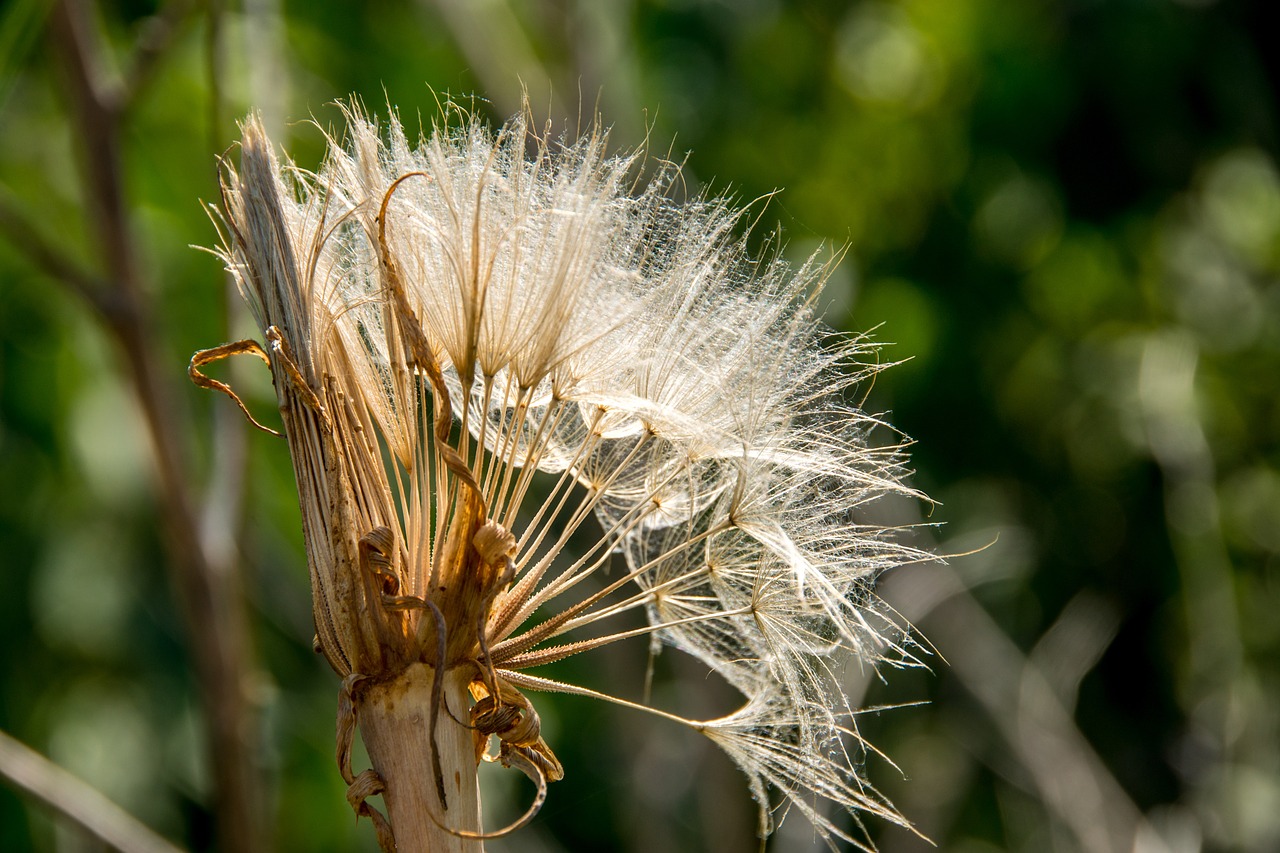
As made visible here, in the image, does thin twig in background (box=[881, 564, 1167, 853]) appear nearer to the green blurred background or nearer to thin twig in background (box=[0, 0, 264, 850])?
the green blurred background

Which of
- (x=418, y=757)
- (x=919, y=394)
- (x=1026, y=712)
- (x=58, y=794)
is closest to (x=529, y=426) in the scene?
(x=418, y=757)

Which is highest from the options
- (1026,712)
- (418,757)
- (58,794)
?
(418,757)

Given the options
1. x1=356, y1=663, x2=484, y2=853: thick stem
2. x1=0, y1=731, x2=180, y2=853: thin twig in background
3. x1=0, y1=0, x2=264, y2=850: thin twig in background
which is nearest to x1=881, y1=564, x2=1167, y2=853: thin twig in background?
x1=0, y1=0, x2=264, y2=850: thin twig in background

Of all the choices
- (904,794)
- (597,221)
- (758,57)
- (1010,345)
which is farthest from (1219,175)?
(597,221)

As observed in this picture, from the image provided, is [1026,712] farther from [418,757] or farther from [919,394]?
[418,757]

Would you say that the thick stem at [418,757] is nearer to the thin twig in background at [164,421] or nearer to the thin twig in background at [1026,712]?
the thin twig in background at [164,421]

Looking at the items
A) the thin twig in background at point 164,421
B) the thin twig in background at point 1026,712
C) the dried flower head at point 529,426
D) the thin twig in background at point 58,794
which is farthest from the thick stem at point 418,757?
the thin twig in background at point 1026,712
